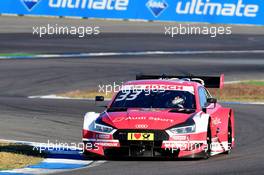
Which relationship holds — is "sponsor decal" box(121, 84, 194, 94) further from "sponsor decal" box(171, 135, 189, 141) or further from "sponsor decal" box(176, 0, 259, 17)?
"sponsor decal" box(176, 0, 259, 17)

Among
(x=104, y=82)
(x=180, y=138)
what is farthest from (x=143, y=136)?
(x=104, y=82)

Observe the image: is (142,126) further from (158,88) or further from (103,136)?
(158,88)

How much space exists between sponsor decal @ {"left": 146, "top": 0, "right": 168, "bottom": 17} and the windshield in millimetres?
33762

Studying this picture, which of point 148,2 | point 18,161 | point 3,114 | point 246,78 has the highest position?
point 148,2

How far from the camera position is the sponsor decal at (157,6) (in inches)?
1904

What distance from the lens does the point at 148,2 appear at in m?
48.4

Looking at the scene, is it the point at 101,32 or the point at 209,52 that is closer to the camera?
the point at 209,52

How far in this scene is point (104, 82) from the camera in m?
29.4

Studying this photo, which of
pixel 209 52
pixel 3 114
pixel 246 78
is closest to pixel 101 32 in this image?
pixel 209 52

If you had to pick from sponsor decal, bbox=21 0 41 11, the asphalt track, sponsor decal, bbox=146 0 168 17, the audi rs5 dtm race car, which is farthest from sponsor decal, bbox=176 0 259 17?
the audi rs5 dtm race car

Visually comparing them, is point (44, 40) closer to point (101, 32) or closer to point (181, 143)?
point (101, 32)

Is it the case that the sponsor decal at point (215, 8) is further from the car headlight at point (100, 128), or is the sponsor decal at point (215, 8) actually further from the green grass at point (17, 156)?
the car headlight at point (100, 128)

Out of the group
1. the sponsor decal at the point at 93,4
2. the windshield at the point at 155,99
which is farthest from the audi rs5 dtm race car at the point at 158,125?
the sponsor decal at the point at 93,4

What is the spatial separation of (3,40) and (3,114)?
2144cm
